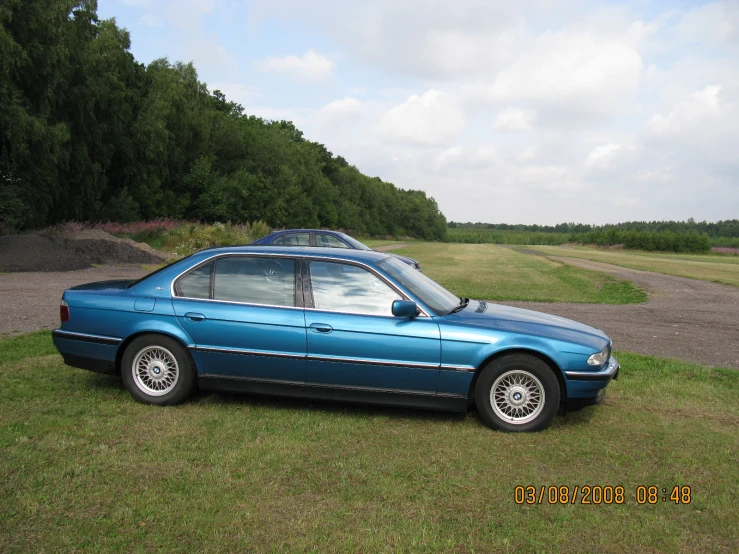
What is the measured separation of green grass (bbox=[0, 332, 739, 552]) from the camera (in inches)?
131

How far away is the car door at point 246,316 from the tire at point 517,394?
162 cm

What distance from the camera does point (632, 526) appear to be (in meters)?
3.54

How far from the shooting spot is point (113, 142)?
4072 cm

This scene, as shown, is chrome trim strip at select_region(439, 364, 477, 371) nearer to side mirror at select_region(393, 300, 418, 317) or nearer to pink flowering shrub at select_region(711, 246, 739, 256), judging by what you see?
side mirror at select_region(393, 300, 418, 317)

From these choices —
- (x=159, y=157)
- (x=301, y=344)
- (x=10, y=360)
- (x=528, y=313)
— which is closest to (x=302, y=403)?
(x=301, y=344)

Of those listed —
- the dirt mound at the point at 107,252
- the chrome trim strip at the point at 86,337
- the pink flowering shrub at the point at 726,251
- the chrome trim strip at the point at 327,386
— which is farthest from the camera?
the pink flowering shrub at the point at 726,251

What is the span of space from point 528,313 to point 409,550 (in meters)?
3.40

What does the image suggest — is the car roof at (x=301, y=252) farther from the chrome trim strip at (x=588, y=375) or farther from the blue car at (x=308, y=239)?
the blue car at (x=308, y=239)

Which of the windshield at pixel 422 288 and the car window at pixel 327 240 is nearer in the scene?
the windshield at pixel 422 288

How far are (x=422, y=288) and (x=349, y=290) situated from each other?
30.8 inches

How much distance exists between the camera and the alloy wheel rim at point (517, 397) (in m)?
5.10

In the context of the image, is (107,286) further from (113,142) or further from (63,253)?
(113,142)

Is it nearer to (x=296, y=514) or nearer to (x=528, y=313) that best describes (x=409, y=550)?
(x=296, y=514)

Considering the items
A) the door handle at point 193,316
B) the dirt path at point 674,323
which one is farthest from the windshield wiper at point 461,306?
the dirt path at point 674,323
